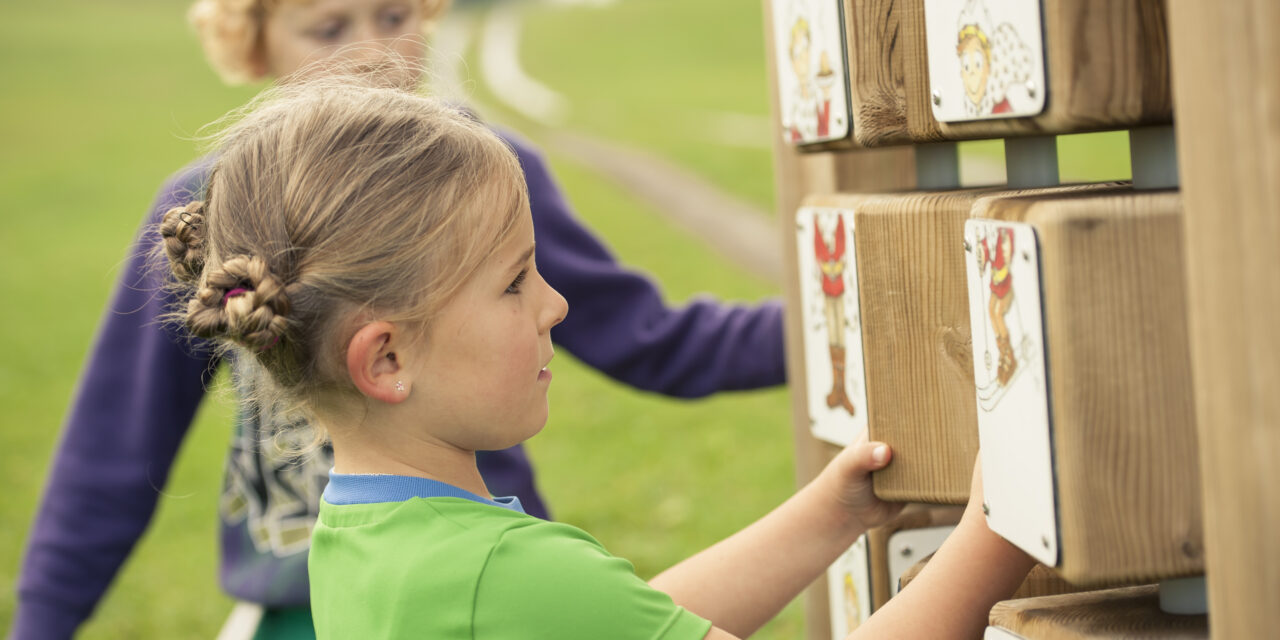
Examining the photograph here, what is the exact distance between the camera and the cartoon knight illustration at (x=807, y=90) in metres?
1.59

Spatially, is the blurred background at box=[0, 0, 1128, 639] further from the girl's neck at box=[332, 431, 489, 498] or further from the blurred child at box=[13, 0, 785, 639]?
the girl's neck at box=[332, 431, 489, 498]

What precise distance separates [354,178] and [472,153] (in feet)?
0.41

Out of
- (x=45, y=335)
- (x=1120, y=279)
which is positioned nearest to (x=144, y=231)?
(x=1120, y=279)

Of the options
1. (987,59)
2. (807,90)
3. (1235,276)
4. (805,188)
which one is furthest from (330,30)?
(1235,276)

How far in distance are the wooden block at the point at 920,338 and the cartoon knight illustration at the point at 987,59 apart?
0.16m

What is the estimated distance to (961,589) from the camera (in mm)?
1289

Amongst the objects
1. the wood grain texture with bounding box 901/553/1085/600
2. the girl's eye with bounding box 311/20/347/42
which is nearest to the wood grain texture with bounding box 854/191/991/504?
the wood grain texture with bounding box 901/553/1085/600

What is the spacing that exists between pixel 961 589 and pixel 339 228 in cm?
68

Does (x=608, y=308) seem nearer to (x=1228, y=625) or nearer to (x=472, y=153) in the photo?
(x=472, y=153)

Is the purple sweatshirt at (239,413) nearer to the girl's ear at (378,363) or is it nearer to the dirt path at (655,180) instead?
the dirt path at (655,180)

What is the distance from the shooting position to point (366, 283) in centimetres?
136

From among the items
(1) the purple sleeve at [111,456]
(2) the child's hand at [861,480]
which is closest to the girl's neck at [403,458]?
(2) the child's hand at [861,480]

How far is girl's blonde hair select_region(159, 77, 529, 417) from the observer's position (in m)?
1.36

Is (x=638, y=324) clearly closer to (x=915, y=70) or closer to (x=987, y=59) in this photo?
(x=915, y=70)
